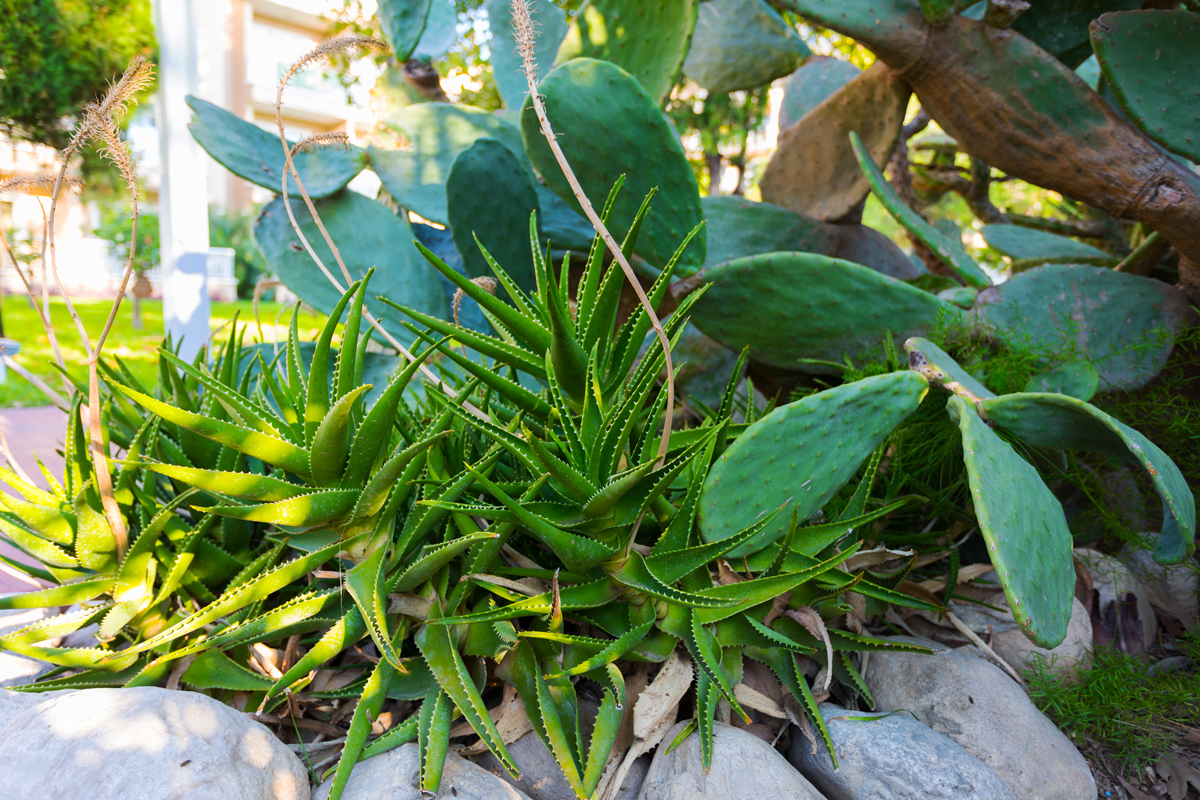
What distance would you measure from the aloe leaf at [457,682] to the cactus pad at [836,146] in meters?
1.55

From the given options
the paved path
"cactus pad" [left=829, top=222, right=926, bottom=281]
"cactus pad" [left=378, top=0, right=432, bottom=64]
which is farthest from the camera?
the paved path

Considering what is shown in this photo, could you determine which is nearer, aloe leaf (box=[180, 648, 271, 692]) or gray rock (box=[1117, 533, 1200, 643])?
aloe leaf (box=[180, 648, 271, 692])

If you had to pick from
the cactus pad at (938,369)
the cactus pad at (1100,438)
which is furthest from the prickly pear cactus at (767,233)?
the cactus pad at (1100,438)

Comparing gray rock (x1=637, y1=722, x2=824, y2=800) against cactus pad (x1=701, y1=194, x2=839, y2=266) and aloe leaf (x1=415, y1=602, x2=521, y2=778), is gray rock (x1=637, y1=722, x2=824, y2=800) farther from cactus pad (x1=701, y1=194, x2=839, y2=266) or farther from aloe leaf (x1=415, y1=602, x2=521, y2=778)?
cactus pad (x1=701, y1=194, x2=839, y2=266)

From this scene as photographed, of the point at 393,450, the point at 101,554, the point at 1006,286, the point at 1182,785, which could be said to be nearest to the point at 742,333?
the point at 1006,286

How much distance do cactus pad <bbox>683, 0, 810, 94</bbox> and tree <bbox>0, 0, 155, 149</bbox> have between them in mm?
5207

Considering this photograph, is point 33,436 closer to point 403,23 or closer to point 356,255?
point 356,255

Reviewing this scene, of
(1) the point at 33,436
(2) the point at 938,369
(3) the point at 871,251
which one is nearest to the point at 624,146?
(2) the point at 938,369

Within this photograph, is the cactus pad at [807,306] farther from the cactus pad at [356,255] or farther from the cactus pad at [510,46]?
the cactus pad at [510,46]

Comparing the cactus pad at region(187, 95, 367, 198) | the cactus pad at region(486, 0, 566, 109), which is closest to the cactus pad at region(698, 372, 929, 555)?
the cactus pad at region(187, 95, 367, 198)

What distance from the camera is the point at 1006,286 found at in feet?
4.75

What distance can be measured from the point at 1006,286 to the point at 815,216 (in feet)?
2.17

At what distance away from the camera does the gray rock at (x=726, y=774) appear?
0.86 m

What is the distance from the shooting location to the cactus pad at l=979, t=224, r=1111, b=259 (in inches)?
78.0
